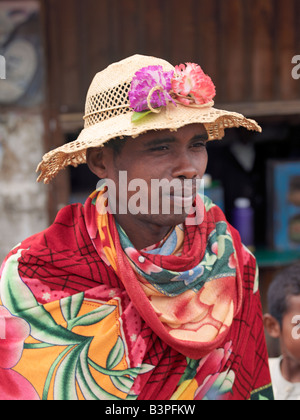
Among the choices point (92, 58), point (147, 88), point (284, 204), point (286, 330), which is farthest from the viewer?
point (284, 204)

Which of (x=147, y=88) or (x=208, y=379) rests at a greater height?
(x=147, y=88)

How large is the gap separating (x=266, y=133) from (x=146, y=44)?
49.2 inches

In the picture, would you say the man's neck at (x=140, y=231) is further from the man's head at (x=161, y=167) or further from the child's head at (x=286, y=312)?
the child's head at (x=286, y=312)

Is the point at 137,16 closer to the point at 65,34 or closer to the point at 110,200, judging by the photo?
the point at 65,34

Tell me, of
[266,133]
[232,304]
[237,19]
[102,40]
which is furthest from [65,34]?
[232,304]

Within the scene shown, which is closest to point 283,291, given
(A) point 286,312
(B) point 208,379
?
(A) point 286,312

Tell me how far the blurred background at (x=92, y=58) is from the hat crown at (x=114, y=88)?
183 centimetres

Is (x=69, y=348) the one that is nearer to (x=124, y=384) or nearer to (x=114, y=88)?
(x=124, y=384)

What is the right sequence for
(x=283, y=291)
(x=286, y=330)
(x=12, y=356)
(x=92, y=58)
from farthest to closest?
(x=92, y=58) < (x=283, y=291) < (x=286, y=330) < (x=12, y=356)

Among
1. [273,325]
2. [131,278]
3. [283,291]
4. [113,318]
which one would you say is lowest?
[273,325]

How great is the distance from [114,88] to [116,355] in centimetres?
76

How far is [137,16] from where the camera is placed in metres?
3.39

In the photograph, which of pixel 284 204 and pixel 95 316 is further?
pixel 284 204

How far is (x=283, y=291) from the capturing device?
7.86 feet
